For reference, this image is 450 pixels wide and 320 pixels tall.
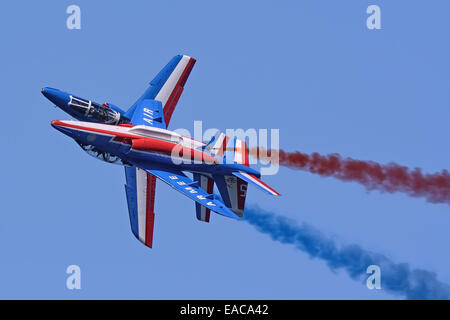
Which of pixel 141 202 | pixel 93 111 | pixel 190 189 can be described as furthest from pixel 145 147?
pixel 93 111

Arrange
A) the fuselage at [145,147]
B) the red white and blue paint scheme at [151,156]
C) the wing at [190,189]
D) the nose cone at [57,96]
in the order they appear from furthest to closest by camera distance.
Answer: the nose cone at [57,96], the red white and blue paint scheme at [151,156], the fuselage at [145,147], the wing at [190,189]

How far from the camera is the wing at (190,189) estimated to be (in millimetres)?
43938

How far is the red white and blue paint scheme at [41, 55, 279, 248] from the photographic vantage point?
146 feet

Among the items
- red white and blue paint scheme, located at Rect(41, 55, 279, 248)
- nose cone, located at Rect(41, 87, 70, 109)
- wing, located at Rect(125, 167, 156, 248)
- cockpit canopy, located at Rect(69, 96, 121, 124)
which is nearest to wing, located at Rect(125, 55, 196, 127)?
red white and blue paint scheme, located at Rect(41, 55, 279, 248)

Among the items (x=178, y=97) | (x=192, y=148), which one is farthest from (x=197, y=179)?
(x=178, y=97)

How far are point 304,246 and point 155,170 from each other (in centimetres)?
794

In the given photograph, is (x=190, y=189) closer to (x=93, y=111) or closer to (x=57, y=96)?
(x=93, y=111)

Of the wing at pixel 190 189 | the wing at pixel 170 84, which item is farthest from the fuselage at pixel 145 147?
the wing at pixel 170 84

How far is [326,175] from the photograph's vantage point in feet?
154

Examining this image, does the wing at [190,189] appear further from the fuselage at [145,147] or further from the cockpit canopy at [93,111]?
the cockpit canopy at [93,111]

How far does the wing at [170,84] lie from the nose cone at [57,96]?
3587 millimetres

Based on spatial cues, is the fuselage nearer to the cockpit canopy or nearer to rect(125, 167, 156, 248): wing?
rect(125, 167, 156, 248): wing

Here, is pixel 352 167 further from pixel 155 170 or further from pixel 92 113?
pixel 92 113

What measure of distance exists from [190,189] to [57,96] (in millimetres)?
8067
